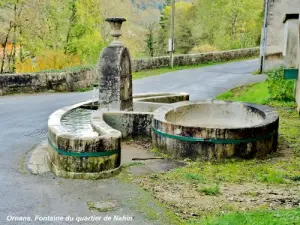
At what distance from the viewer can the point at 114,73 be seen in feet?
33.8

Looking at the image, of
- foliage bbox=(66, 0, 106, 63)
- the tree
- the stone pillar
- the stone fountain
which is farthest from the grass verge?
the tree

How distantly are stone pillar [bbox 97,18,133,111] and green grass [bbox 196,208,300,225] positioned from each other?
5.79 m

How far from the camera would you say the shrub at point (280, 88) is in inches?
626

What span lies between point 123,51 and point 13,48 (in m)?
18.8

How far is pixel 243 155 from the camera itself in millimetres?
8344

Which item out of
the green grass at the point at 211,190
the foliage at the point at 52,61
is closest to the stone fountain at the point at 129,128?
the green grass at the point at 211,190

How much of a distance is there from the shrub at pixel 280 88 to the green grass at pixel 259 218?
37.5 feet

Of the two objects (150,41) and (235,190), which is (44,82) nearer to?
(235,190)

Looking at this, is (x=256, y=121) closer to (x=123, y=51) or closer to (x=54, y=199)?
(x=123, y=51)

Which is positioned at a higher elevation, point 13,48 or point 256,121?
point 13,48

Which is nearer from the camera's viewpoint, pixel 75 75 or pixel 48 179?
pixel 48 179

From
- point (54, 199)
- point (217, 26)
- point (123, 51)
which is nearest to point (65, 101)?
point (123, 51)

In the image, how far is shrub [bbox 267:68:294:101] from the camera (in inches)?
626

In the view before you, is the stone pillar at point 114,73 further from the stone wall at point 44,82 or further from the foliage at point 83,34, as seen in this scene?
the foliage at point 83,34
